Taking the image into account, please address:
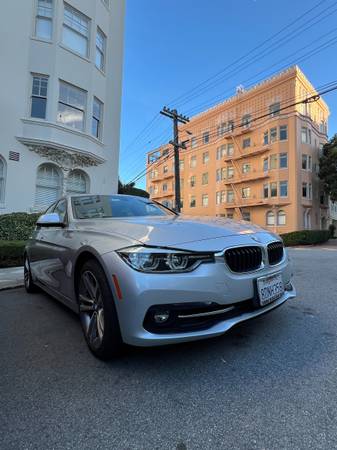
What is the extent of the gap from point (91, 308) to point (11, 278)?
4.12 m

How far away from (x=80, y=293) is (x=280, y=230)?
2851cm

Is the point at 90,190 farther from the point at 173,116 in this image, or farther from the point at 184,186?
the point at 184,186

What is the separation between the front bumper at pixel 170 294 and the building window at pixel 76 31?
42.2 ft

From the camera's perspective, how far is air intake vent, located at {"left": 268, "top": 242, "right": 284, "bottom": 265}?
2712 millimetres

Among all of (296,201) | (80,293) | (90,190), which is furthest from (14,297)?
(296,201)

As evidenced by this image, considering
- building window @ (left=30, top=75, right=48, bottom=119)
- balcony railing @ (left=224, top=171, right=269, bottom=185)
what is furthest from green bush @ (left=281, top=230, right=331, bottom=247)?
building window @ (left=30, top=75, right=48, bottom=119)

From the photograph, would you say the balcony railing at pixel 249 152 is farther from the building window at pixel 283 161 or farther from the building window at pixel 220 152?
the building window at pixel 283 161

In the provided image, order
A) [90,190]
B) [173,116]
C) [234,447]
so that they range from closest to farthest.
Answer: [234,447]
[90,190]
[173,116]

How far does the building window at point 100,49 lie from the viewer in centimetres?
1298

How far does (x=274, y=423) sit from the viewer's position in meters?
1.65

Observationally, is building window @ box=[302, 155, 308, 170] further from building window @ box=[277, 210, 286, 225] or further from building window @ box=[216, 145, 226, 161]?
building window @ box=[216, 145, 226, 161]

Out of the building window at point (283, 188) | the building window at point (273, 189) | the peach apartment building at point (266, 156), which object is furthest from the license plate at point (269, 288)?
the building window at point (273, 189)

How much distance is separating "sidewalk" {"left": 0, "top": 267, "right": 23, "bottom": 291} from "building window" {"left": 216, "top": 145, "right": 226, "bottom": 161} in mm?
31022

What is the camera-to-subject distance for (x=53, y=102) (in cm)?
1105
